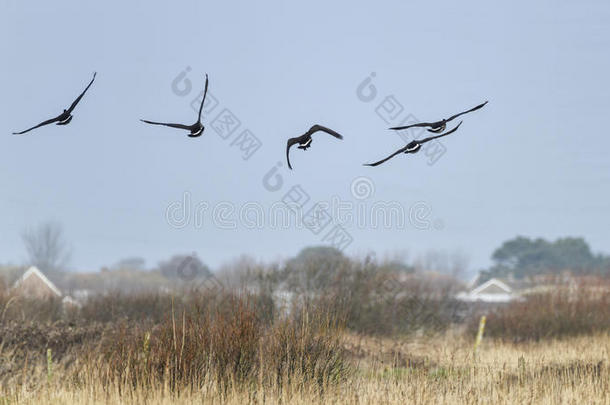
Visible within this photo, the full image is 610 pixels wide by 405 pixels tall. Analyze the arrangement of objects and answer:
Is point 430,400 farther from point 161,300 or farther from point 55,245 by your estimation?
point 55,245

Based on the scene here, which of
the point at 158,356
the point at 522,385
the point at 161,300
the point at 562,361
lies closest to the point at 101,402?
the point at 158,356

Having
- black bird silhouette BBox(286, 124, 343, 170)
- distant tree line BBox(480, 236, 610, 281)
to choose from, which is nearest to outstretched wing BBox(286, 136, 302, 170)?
black bird silhouette BBox(286, 124, 343, 170)

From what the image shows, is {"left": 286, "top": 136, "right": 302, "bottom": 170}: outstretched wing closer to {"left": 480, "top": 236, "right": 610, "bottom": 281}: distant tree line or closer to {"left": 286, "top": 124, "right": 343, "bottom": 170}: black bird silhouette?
{"left": 286, "top": 124, "right": 343, "bottom": 170}: black bird silhouette

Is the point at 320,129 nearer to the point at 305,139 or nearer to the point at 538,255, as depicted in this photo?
the point at 305,139

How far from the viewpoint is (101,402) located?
28.9ft

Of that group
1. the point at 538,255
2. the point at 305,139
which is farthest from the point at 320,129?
the point at 538,255

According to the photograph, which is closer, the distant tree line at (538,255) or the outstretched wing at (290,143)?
the outstretched wing at (290,143)

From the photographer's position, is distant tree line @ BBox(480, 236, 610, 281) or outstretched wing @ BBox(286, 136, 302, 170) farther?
distant tree line @ BBox(480, 236, 610, 281)

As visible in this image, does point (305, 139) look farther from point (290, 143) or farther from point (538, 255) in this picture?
point (538, 255)

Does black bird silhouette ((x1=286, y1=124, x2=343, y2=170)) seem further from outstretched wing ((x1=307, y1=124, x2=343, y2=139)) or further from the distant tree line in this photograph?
the distant tree line

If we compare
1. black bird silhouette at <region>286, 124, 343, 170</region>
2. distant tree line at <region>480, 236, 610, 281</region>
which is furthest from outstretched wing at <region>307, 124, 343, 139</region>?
distant tree line at <region>480, 236, 610, 281</region>

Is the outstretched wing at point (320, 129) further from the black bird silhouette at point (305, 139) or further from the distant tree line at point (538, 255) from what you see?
the distant tree line at point (538, 255)

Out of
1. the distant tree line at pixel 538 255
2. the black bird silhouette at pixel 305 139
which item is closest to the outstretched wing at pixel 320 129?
the black bird silhouette at pixel 305 139

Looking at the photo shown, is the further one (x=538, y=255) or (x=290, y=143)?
(x=538, y=255)
